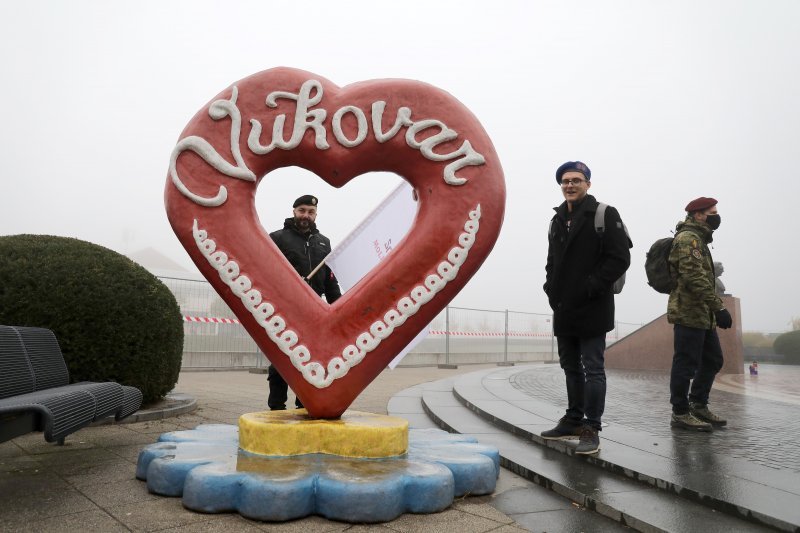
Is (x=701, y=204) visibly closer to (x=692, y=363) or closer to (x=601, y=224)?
(x=692, y=363)

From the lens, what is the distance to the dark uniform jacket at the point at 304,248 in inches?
190

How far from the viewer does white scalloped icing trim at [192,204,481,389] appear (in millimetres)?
3482

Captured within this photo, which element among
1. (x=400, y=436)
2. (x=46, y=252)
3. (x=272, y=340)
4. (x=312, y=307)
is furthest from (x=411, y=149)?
(x=46, y=252)

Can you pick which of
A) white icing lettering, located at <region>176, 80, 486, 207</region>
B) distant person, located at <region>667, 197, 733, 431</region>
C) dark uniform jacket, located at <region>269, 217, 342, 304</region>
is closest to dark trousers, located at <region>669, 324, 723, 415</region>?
distant person, located at <region>667, 197, 733, 431</region>

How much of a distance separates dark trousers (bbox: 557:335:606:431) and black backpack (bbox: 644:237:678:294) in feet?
4.26

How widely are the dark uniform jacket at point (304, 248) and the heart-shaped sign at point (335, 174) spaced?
46.3 inches

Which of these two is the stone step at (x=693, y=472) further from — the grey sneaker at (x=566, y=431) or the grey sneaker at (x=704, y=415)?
the grey sneaker at (x=704, y=415)

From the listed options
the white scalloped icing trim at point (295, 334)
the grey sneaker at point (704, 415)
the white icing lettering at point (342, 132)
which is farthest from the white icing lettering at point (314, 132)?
the grey sneaker at point (704, 415)

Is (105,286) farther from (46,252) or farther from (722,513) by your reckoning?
(722,513)

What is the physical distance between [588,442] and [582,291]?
983mm

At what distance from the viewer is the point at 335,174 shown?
145 inches

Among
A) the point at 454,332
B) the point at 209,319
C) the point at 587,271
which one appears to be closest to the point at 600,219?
the point at 587,271

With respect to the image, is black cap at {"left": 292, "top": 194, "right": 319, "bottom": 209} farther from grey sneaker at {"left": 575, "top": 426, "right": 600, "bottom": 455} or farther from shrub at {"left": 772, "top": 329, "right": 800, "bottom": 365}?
shrub at {"left": 772, "top": 329, "right": 800, "bottom": 365}

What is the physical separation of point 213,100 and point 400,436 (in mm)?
2276
